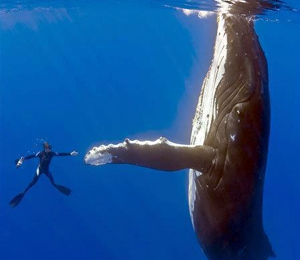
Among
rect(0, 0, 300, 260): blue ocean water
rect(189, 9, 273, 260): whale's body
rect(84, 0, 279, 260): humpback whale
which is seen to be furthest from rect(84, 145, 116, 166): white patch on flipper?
rect(0, 0, 300, 260): blue ocean water

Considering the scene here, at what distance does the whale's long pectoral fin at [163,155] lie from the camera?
5203mm

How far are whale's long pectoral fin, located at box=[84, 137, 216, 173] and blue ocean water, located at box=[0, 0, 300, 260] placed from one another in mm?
28353

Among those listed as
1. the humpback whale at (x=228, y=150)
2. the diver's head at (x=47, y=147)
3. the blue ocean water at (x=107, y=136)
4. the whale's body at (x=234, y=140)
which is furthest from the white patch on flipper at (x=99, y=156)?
the blue ocean water at (x=107, y=136)

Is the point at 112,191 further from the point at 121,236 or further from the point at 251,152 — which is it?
the point at 251,152

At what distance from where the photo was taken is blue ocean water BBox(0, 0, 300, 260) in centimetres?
4922

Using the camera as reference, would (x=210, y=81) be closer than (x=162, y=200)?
Yes

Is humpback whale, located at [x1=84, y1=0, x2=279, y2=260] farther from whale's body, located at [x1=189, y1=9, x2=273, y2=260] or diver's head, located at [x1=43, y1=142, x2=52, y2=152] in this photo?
diver's head, located at [x1=43, y1=142, x2=52, y2=152]

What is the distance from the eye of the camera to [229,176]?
5449 mm

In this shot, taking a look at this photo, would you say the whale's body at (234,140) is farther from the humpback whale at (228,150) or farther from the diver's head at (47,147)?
the diver's head at (47,147)

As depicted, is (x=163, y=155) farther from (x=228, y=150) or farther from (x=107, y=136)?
(x=107, y=136)

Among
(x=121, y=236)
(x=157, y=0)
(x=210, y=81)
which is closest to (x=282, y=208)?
(x=121, y=236)

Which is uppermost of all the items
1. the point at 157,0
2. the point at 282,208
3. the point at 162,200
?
the point at 157,0

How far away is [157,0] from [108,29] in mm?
57780

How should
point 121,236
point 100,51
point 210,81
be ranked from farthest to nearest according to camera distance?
1. point 100,51
2. point 121,236
3. point 210,81
